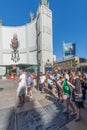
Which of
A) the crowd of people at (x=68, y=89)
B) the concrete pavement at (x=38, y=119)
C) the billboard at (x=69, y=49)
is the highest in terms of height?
the billboard at (x=69, y=49)

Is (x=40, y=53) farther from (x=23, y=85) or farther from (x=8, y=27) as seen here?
(x=23, y=85)

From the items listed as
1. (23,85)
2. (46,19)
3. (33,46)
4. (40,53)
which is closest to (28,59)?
(33,46)

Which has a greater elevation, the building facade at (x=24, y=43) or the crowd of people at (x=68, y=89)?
the building facade at (x=24, y=43)

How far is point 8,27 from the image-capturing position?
6012 cm

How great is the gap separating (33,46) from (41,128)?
167ft

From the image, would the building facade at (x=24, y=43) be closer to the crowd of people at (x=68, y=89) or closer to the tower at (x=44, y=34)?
the tower at (x=44, y=34)

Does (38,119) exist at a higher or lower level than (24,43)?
lower

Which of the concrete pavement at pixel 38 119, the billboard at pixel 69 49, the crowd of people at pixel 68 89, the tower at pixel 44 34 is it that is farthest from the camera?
the billboard at pixel 69 49

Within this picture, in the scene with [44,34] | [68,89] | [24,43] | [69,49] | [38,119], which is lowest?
[38,119]

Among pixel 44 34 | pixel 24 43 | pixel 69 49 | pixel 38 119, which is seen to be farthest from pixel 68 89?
pixel 24 43

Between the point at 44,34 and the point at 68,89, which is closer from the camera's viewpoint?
the point at 68,89

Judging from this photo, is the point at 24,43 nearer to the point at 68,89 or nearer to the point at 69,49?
the point at 69,49

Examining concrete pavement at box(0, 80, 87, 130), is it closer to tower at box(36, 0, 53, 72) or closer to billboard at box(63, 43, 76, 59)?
tower at box(36, 0, 53, 72)

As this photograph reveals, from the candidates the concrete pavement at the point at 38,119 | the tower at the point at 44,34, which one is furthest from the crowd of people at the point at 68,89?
the tower at the point at 44,34
